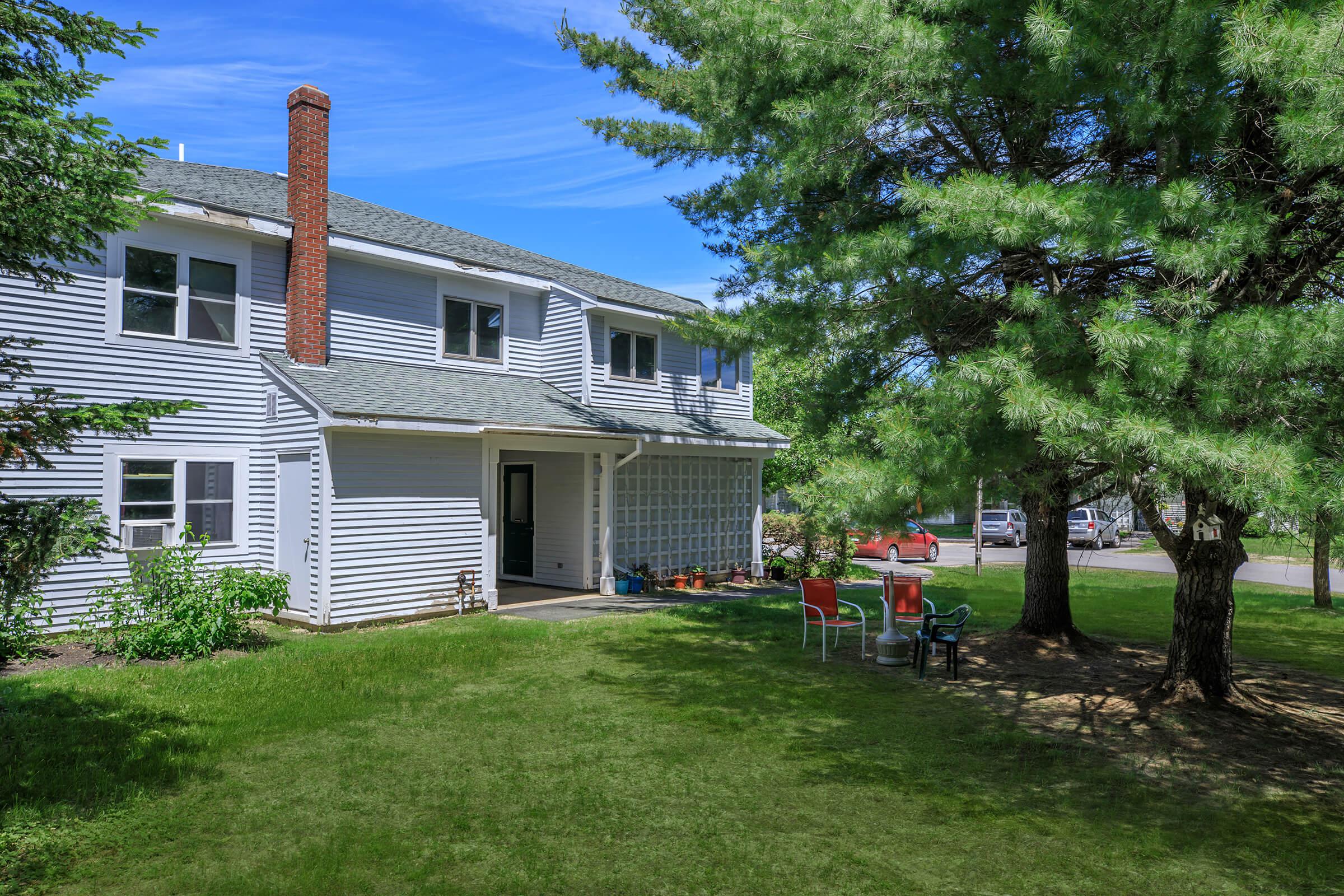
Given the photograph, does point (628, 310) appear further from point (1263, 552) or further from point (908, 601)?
point (1263, 552)

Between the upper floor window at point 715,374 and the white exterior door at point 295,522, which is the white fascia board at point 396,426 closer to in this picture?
the white exterior door at point 295,522

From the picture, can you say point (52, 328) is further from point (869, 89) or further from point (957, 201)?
point (957, 201)

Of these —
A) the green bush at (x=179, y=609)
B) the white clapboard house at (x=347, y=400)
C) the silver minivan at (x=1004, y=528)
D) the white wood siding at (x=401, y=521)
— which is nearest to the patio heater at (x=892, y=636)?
the white clapboard house at (x=347, y=400)

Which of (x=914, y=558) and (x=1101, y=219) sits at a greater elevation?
(x=1101, y=219)

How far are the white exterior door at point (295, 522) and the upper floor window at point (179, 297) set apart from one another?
227 cm

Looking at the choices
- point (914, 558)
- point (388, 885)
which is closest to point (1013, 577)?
point (914, 558)

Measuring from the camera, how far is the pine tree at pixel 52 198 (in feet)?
17.5

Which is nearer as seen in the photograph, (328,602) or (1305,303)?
(1305,303)

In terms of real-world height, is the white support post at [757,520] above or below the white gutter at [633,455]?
below

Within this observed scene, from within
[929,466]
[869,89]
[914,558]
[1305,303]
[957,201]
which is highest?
[869,89]

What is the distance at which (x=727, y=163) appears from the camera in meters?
11.1

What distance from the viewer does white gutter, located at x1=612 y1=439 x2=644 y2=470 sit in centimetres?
1574

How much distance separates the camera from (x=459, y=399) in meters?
14.2

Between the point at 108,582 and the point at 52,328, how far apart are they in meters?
3.50
